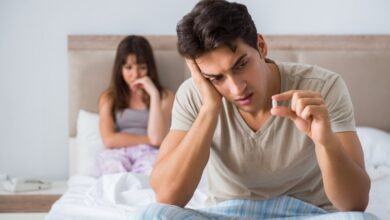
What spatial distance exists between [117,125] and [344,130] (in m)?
1.79

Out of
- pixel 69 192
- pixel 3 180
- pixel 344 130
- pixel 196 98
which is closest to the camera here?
pixel 344 130

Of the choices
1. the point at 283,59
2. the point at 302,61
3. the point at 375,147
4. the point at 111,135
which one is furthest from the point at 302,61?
the point at 111,135

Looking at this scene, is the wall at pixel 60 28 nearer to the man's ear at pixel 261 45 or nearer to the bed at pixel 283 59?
the bed at pixel 283 59

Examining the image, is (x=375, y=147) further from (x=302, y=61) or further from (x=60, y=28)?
(x=60, y=28)

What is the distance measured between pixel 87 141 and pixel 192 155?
1672 millimetres

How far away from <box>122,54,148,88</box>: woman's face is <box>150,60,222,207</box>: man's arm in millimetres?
1502

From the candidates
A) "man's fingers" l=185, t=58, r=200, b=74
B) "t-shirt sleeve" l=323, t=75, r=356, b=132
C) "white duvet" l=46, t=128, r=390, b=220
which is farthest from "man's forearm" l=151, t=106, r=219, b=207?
"white duvet" l=46, t=128, r=390, b=220

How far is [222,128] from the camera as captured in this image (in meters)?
1.75

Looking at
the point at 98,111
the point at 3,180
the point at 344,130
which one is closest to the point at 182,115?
the point at 344,130

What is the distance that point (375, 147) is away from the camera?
2.96 meters

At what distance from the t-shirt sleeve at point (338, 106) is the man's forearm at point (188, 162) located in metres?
0.31

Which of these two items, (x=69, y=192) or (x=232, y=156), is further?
(x=69, y=192)

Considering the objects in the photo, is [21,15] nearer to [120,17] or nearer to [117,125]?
[120,17]

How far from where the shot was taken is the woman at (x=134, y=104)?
308 cm
